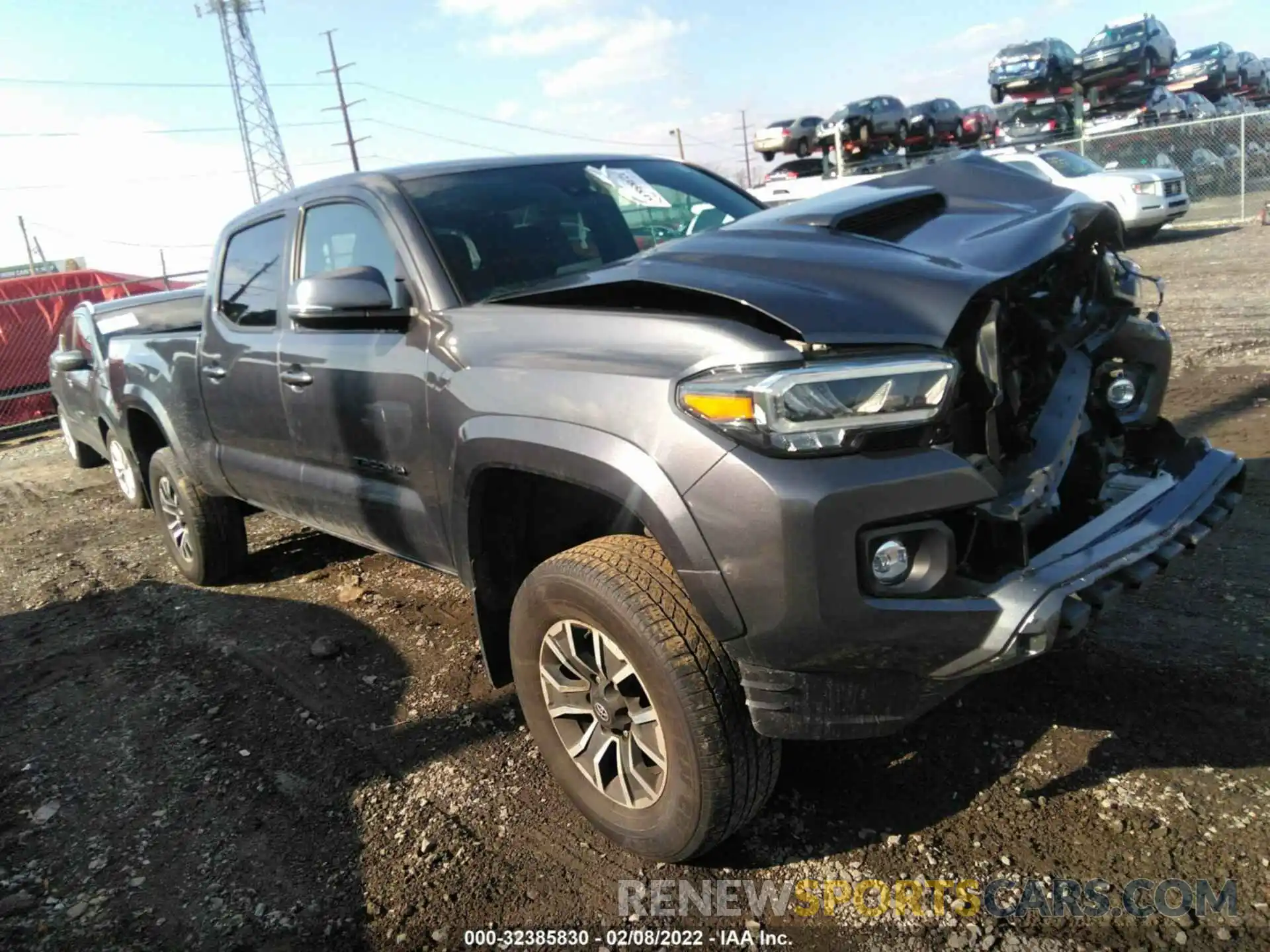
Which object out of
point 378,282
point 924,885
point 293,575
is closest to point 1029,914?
point 924,885

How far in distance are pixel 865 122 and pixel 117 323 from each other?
65.7ft

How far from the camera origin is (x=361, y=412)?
3.26 m

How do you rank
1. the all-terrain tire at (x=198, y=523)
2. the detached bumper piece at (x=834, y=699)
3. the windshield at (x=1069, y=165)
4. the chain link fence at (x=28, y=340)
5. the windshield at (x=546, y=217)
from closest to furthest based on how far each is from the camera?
1. the detached bumper piece at (x=834, y=699)
2. the windshield at (x=546, y=217)
3. the all-terrain tire at (x=198, y=523)
4. the chain link fence at (x=28, y=340)
5. the windshield at (x=1069, y=165)

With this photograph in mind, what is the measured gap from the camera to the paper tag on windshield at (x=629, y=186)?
364cm

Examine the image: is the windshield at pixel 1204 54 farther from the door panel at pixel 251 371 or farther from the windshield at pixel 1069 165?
the door panel at pixel 251 371

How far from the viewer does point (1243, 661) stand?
314 centimetres

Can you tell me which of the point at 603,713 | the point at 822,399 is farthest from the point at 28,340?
the point at 822,399

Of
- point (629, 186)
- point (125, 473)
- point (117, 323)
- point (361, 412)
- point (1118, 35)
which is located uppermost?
point (1118, 35)

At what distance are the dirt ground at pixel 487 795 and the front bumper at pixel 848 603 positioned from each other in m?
0.61

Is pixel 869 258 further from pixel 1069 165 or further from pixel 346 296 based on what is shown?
pixel 1069 165

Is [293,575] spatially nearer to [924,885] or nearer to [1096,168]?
[924,885]

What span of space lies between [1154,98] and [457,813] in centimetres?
2698

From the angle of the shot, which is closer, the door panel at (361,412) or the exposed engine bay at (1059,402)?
the exposed engine bay at (1059,402)

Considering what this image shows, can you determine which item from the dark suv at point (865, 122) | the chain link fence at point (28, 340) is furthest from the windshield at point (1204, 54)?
the chain link fence at point (28, 340)
